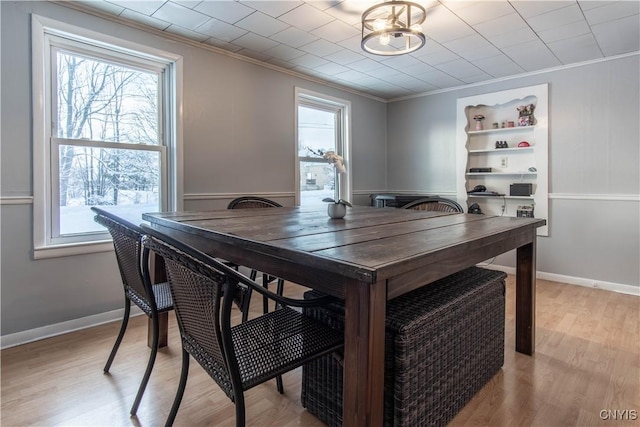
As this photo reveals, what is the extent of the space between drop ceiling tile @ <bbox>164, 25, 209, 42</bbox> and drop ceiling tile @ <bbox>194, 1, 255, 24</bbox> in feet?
1.23

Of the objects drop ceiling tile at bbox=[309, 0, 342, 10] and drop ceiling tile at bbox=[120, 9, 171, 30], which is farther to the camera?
drop ceiling tile at bbox=[120, 9, 171, 30]

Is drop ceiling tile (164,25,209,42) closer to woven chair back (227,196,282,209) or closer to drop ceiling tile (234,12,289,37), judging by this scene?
drop ceiling tile (234,12,289,37)

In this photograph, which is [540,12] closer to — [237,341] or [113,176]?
[237,341]

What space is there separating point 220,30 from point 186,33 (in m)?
0.30

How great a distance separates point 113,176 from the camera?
9.01ft

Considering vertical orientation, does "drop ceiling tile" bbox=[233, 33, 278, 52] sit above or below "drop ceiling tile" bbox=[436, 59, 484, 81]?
below

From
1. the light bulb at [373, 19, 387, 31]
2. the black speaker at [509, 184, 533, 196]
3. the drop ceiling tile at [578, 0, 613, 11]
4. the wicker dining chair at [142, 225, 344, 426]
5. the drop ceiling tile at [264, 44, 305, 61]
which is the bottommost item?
the wicker dining chair at [142, 225, 344, 426]

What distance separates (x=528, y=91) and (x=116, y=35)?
4006mm

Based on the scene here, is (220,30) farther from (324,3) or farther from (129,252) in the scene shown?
(129,252)

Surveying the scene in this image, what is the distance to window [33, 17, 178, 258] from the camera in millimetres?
2373

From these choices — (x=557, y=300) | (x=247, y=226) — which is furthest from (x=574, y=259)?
(x=247, y=226)

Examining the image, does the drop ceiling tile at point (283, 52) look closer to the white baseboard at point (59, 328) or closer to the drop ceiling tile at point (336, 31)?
the drop ceiling tile at point (336, 31)

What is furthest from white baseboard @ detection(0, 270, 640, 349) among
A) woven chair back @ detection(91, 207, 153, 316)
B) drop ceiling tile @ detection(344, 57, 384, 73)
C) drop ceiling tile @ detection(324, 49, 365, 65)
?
drop ceiling tile @ detection(344, 57, 384, 73)

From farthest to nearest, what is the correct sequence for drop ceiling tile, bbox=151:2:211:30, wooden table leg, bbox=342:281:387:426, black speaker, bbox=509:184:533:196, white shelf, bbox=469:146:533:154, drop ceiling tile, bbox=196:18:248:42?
1. white shelf, bbox=469:146:533:154
2. black speaker, bbox=509:184:533:196
3. drop ceiling tile, bbox=196:18:248:42
4. drop ceiling tile, bbox=151:2:211:30
5. wooden table leg, bbox=342:281:387:426
